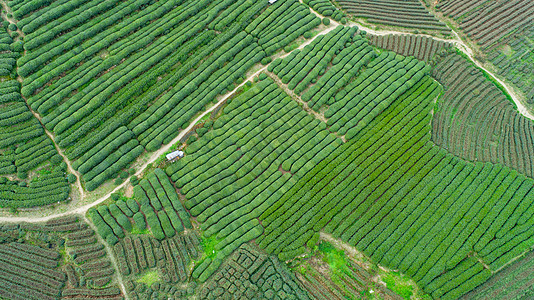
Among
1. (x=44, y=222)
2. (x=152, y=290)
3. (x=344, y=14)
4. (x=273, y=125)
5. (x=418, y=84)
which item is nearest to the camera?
(x=152, y=290)

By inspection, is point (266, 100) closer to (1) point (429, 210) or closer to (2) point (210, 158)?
(2) point (210, 158)

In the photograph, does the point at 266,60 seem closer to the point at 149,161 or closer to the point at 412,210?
the point at 149,161

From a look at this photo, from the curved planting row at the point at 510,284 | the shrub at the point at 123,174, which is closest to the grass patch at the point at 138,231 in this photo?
the shrub at the point at 123,174

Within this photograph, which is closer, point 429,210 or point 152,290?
point 152,290

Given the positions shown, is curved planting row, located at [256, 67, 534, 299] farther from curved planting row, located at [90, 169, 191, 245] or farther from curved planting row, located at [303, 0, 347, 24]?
curved planting row, located at [303, 0, 347, 24]

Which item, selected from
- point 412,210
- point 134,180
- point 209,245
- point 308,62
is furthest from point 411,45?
point 134,180

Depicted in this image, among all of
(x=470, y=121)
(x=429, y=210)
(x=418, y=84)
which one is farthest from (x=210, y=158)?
(x=470, y=121)

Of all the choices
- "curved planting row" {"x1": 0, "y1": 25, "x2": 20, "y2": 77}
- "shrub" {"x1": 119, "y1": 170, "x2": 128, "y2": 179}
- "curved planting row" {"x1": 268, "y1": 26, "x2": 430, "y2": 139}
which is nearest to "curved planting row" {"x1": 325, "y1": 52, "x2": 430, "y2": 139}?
"curved planting row" {"x1": 268, "y1": 26, "x2": 430, "y2": 139}
